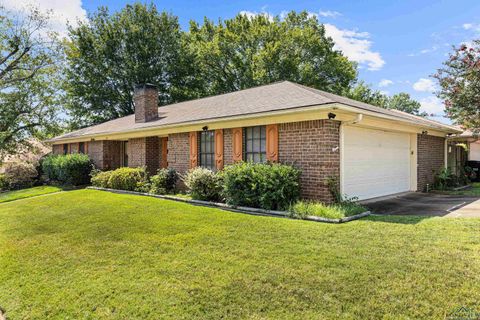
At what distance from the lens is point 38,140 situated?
28.5 meters

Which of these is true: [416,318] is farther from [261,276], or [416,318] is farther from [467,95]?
[467,95]

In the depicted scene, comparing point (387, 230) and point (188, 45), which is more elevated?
point (188, 45)

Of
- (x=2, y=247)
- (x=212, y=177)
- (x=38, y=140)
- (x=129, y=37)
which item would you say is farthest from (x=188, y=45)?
(x=2, y=247)

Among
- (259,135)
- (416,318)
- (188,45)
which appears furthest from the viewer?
(188,45)

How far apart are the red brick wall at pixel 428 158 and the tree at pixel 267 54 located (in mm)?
16288

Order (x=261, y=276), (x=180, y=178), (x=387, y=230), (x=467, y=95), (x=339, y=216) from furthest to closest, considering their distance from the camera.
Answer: (x=180, y=178), (x=467, y=95), (x=339, y=216), (x=387, y=230), (x=261, y=276)

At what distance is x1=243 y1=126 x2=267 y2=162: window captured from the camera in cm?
957

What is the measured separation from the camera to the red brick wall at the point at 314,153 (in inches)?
312

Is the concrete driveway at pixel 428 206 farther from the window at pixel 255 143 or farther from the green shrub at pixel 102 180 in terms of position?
the green shrub at pixel 102 180

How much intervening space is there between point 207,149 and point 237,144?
1.74 m

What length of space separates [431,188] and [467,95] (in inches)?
149

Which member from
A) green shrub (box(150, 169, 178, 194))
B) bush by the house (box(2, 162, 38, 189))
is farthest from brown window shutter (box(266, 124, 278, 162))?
bush by the house (box(2, 162, 38, 189))

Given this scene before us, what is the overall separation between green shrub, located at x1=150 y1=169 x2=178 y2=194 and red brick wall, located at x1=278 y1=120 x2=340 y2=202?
5569 millimetres

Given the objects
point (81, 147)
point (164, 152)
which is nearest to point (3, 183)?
point (81, 147)
